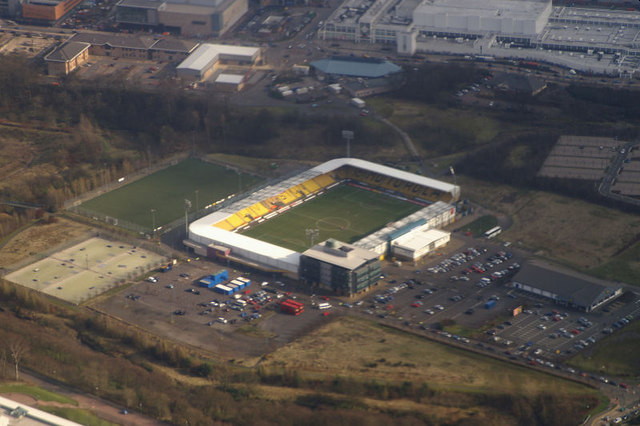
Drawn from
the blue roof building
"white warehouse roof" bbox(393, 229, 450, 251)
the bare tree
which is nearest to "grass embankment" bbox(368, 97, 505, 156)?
the blue roof building

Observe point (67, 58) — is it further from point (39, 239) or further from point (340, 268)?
point (340, 268)

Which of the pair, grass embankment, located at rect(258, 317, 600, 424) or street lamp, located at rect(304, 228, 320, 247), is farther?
street lamp, located at rect(304, 228, 320, 247)

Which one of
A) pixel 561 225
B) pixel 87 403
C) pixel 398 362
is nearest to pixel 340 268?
pixel 398 362

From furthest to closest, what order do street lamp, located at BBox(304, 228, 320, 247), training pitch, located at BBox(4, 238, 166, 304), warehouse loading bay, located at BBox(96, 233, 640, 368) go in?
street lamp, located at BBox(304, 228, 320, 247)
training pitch, located at BBox(4, 238, 166, 304)
warehouse loading bay, located at BBox(96, 233, 640, 368)

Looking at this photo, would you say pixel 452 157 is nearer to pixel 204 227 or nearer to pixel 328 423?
pixel 204 227

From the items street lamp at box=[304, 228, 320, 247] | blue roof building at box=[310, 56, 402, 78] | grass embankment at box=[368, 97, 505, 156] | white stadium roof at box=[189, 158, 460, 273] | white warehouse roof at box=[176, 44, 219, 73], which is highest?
white warehouse roof at box=[176, 44, 219, 73]

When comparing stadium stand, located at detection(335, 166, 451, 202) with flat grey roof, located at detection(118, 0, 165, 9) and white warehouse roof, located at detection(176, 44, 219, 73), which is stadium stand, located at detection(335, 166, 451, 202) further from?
flat grey roof, located at detection(118, 0, 165, 9)
